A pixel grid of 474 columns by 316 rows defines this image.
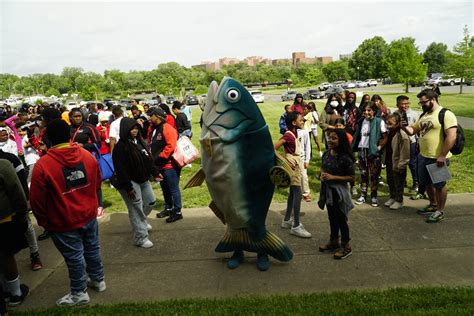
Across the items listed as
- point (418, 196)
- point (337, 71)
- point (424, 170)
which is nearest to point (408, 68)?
point (418, 196)

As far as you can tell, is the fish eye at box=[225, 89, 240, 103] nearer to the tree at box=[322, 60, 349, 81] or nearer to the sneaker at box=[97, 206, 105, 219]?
the sneaker at box=[97, 206, 105, 219]

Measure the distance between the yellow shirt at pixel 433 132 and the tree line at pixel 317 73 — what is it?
27375 millimetres

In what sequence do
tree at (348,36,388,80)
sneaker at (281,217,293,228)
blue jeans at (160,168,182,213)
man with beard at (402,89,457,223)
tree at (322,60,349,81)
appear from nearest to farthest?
man with beard at (402,89,457,223) → sneaker at (281,217,293,228) → blue jeans at (160,168,182,213) → tree at (348,36,388,80) → tree at (322,60,349,81)

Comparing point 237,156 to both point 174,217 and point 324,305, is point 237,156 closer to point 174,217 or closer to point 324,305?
point 324,305

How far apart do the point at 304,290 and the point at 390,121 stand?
3402mm

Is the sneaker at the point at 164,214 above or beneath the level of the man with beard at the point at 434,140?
beneath

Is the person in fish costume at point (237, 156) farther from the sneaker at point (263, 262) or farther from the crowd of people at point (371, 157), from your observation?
the crowd of people at point (371, 157)

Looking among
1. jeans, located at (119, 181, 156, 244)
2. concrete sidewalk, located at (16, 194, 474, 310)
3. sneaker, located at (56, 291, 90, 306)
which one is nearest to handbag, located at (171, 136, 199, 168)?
jeans, located at (119, 181, 156, 244)

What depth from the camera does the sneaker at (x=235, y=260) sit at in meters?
4.32

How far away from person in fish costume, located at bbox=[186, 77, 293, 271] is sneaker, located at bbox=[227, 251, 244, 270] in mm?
423

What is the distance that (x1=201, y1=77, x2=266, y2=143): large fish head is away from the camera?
3.62m

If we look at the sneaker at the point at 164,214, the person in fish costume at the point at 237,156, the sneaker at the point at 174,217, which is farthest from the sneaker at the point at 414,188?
the sneaker at the point at 164,214

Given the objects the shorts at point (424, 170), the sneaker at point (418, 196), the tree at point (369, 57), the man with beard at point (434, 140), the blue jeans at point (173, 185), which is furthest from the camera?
the tree at point (369, 57)

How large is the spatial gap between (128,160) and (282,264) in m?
2.40
